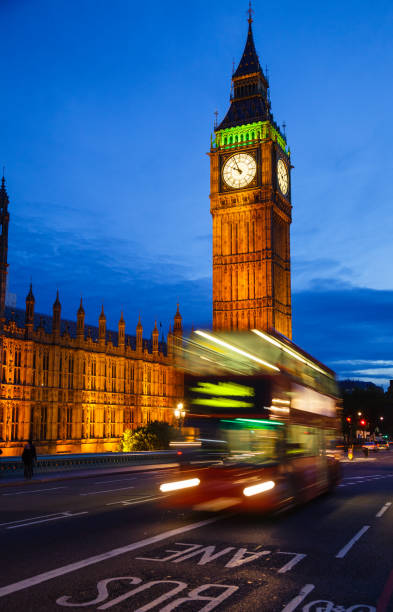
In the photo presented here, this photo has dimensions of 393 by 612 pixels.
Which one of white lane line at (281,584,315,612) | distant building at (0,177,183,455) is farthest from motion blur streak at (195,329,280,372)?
distant building at (0,177,183,455)

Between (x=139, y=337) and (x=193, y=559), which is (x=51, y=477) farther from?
(x=139, y=337)

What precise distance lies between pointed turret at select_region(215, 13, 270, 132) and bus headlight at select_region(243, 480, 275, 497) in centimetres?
8210

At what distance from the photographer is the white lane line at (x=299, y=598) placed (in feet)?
24.9

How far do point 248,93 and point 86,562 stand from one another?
93.9 m

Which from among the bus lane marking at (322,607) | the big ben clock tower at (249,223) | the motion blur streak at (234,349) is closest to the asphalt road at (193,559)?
the bus lane marking at (322,607)

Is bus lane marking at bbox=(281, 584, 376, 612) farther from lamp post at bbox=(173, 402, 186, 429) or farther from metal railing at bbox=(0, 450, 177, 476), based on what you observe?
metal railing at bbox=(0, 450, 177, 476)

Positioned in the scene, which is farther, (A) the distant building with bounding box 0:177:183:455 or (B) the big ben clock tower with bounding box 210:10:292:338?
(B) the big ben clock tower with bounding box 210:10:292:338

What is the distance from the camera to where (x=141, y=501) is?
19.1 metres

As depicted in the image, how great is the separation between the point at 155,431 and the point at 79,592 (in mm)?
45577

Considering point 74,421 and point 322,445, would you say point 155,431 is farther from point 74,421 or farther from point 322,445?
point 322,445

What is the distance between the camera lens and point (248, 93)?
95.5m

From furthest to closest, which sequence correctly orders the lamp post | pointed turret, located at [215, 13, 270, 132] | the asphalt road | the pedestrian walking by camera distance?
pointed turret, located at [215, 13, 270, 132], the pedestrian walking, the lamp post, the asphalt road

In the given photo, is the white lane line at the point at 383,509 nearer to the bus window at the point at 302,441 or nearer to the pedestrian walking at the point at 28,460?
the bus window at the point at 302,441

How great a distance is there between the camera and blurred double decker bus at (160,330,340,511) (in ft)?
47.1
